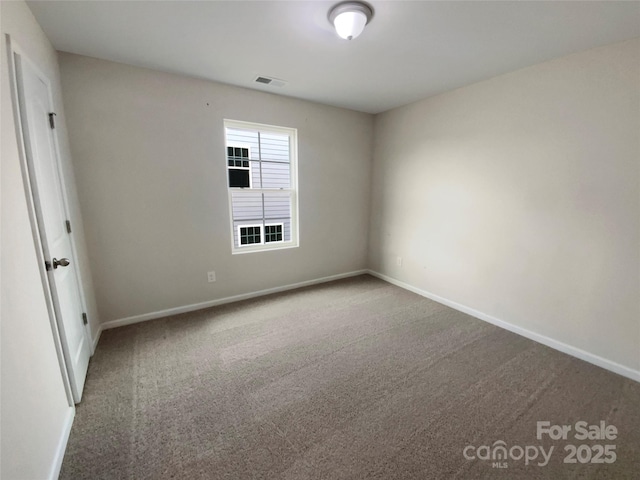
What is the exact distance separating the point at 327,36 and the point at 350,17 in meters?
0.36

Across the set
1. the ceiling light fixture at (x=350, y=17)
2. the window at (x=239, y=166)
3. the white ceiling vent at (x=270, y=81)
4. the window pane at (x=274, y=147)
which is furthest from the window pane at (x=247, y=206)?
the ceiling light fixture at (x=350, y=17)

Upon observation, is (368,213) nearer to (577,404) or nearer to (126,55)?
(577,404)

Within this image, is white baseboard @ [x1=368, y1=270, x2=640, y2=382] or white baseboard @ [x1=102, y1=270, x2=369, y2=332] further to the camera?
white baseboard @ [x1=102, y1=270, x2=369, y2=332]

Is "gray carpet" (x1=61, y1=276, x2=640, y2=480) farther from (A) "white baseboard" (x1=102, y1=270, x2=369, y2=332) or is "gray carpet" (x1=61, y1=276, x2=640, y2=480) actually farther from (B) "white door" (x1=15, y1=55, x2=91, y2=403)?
(B) "white door" (x1=15, y1=55, x2=91, y2=403)

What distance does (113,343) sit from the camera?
93.7 inches

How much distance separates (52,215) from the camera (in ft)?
5.52

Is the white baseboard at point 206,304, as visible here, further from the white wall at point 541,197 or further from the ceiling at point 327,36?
the ceiling at point 327,36

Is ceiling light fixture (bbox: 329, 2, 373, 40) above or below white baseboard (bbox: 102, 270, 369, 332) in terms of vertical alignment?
above

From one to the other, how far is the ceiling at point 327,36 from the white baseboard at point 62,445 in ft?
7.88

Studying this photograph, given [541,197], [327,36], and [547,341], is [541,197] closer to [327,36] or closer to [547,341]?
[547,341]

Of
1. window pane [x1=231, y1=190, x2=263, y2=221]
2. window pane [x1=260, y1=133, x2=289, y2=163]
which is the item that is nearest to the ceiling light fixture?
window pane [x1=260, y1=133, x2=289, y2=163]

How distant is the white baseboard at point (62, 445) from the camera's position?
1.27 m

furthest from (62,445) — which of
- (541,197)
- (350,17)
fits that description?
(541,197)

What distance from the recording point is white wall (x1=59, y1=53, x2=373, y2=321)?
7.66 feet
